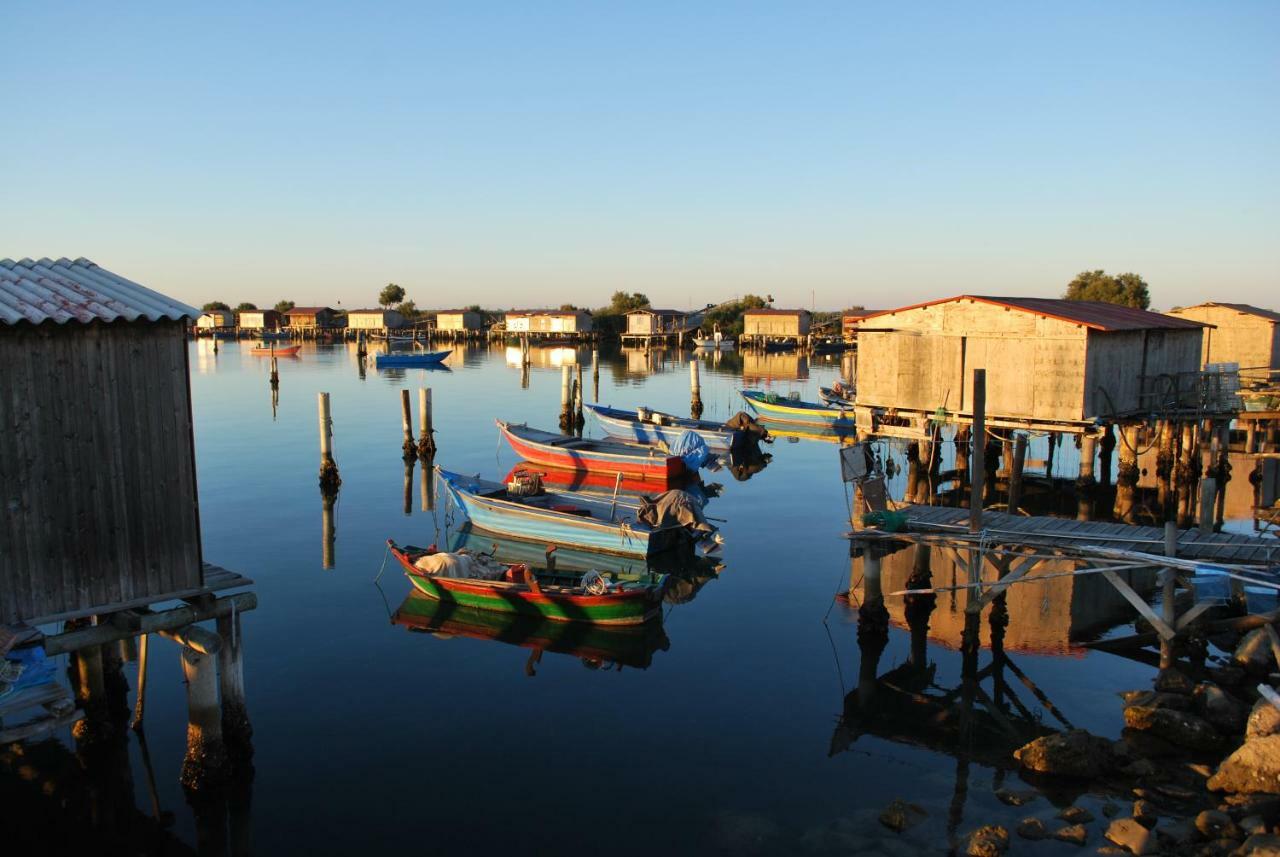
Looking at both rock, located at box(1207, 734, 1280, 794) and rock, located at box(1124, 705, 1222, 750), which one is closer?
rock, located at box(1207, 734, 1280, 794)

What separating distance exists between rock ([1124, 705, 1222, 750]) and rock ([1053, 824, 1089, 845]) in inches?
123

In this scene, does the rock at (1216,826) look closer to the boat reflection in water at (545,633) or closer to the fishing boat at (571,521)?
the boat reflection in water at (545,633)

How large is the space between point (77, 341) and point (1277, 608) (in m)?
18.5

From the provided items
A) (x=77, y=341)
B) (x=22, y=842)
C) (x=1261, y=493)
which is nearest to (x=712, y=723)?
(x=22, y=842)

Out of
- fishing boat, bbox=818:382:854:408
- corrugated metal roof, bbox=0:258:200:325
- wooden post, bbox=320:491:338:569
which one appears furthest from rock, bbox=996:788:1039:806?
fishing boat, bbox=818:382:854:408

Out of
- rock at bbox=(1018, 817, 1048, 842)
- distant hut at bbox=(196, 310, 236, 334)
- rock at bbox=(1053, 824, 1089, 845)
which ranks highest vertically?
distant hut at bbox=(196, 310, 236, 334)

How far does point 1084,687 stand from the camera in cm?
1622

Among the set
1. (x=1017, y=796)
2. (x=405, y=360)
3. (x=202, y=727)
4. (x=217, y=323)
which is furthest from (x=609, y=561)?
(x=217, y=323)

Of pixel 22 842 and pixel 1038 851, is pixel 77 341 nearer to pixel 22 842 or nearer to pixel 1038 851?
pixel 22 842

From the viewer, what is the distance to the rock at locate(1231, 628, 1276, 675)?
50.5 ft

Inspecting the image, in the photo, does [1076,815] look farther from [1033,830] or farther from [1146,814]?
[1146,814]

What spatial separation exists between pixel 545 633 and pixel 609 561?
5311mm

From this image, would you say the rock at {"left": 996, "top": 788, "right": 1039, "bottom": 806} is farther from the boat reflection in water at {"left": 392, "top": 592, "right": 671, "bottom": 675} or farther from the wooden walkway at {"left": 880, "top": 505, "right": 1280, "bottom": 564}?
the boat reflection in water at {"left": 392, "top": 592, "right": 671, "bottom": 675}

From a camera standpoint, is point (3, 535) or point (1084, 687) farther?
point (1084, 687)
